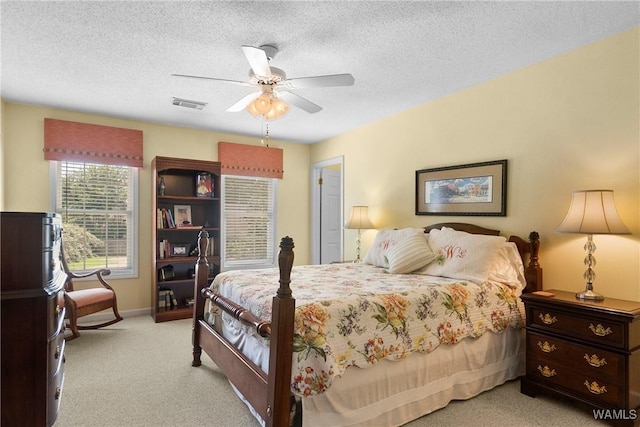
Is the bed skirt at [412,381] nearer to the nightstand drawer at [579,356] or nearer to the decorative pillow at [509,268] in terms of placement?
the nightstand drawer at [579,356]

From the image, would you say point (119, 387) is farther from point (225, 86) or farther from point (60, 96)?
point (60, 96)

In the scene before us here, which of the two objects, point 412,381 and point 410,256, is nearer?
point 412,381

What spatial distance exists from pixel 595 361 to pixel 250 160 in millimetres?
4471

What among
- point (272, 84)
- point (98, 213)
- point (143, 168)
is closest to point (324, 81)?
point (272, 84)

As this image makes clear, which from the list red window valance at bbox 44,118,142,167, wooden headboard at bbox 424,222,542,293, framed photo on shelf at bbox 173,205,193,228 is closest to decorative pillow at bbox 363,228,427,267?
wooden headboard at bbox 424,222,542,293

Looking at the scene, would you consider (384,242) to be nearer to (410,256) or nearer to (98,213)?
(410,256)

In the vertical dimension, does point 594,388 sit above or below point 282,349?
below

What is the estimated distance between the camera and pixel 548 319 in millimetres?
2393

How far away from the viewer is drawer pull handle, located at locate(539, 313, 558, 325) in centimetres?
236

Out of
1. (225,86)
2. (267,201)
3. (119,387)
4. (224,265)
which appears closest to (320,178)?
(267,201)

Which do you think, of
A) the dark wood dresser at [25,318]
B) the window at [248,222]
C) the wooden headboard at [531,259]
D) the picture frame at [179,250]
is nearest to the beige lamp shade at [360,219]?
the window at [248,222]

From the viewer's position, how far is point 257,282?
2.58 m

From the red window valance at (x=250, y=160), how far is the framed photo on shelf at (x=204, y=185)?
1.05 ft

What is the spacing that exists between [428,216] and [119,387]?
10.4 feet
